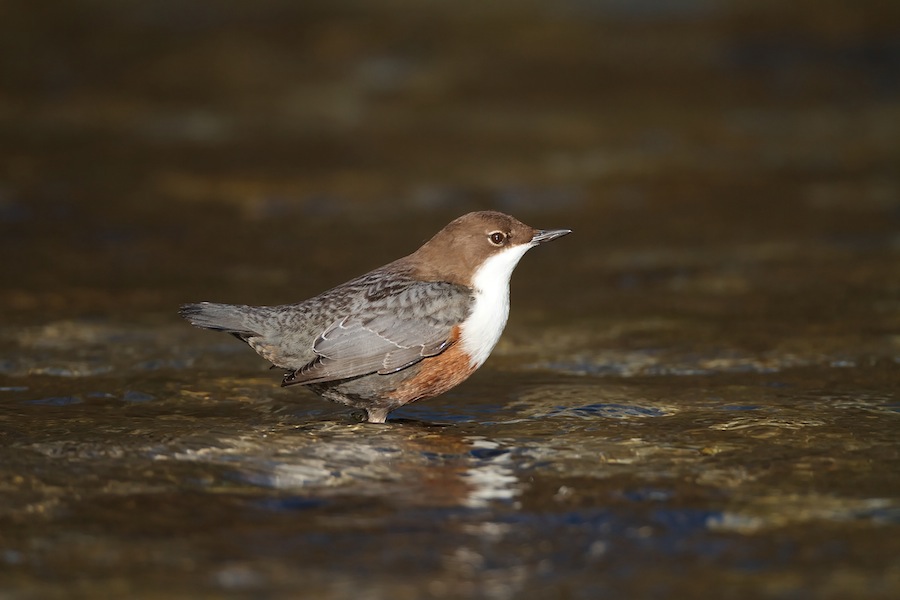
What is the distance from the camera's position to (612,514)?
13.3ft

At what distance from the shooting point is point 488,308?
5254mm

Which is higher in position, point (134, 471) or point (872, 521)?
point (134, 471)

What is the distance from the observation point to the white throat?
5.19 metres

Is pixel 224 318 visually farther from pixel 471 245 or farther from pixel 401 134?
pixel 401 134

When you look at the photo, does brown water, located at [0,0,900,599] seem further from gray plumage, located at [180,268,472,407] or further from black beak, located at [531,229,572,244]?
black beak, located at [531,229,572,244]

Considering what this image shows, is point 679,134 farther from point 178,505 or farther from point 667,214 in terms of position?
point 178,505

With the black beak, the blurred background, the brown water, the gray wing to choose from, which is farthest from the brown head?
the blurred background

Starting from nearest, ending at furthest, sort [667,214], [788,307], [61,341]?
[61,341] < [788,307] < [667,214]

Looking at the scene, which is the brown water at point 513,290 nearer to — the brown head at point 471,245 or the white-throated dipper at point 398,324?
the white-throated dipper at point 398,324

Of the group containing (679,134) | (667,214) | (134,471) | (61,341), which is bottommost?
(134,471)

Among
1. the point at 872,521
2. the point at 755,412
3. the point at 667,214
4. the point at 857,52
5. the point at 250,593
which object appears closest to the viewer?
the point at 250,593

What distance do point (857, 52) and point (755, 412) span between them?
33.8ft

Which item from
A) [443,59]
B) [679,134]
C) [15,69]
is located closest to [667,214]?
[679,134]

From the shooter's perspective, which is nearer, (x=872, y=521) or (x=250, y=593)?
(x=250, y=593)
